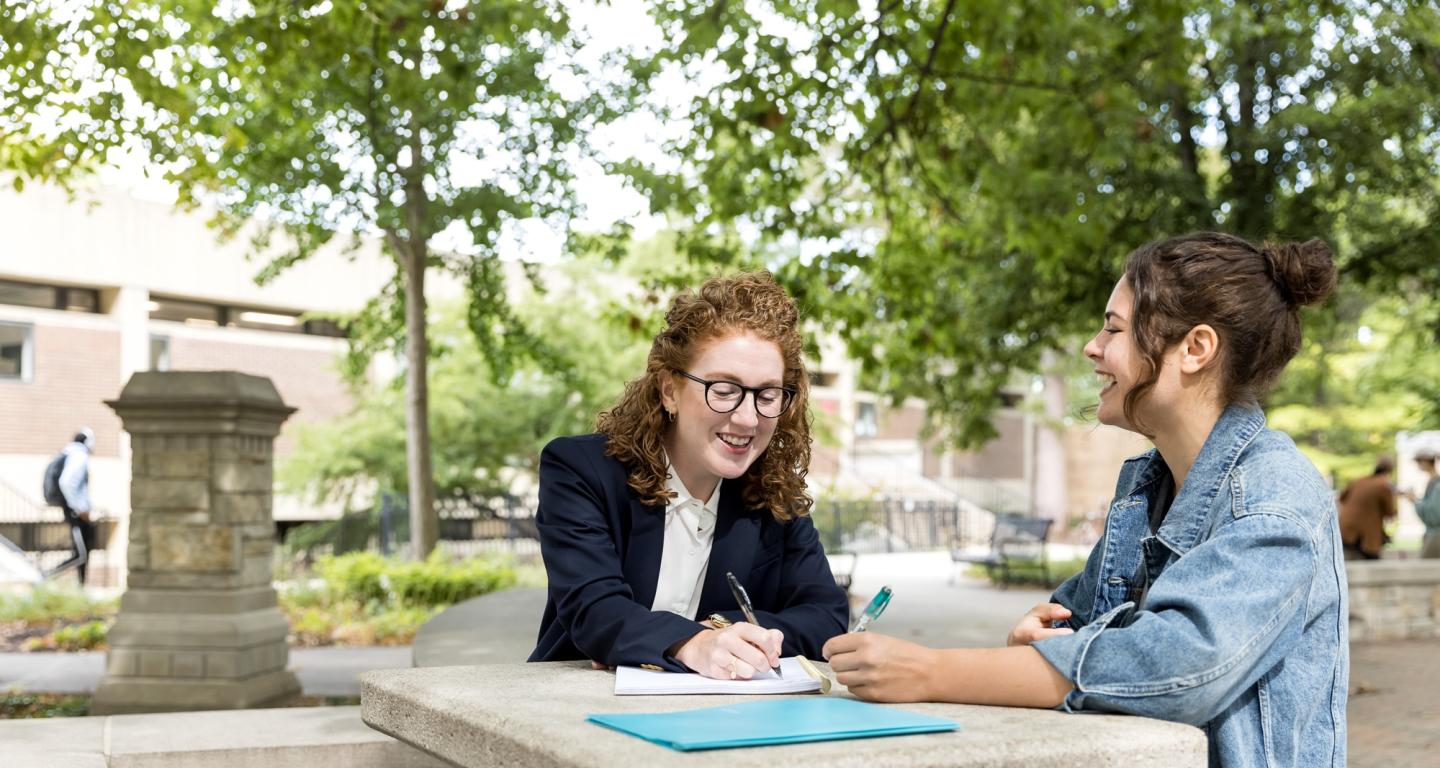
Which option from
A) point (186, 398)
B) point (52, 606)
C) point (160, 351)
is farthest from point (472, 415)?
point (186, 398)

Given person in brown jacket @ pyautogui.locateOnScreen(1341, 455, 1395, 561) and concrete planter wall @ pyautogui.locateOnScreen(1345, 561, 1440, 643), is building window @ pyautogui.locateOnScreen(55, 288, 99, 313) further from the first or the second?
concrete planter wall @ pyautogui.locateOnScreen(1345, 561, 1440, 643)

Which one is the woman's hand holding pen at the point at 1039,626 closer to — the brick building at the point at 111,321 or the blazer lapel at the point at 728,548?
the blazer lapel at the point at 728,548

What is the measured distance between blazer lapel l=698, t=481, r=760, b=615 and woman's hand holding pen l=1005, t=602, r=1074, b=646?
68 centimetres

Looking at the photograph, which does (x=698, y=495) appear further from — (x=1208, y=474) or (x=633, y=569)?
(x=1208, y=474)

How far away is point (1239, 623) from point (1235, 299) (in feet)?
1.80

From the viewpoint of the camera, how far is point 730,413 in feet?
8.50

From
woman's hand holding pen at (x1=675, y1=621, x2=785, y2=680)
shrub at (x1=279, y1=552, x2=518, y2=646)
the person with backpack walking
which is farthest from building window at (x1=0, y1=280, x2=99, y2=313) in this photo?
woman's hand holding pen at (x1=675, y1=621, x2=785, y2=680)

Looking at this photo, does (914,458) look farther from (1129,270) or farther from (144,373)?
(1129,270)

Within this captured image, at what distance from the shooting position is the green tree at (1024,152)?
9.66 metres

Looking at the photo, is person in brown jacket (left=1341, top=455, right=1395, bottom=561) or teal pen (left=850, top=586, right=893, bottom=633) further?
person in brown jacket (left=1341, top=455, right=1395, bottom=561)

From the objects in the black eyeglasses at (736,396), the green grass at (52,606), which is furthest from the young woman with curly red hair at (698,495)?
the green grass at (52,606)

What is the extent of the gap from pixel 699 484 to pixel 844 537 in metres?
23.3

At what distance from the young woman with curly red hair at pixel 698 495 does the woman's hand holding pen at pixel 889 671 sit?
488mm

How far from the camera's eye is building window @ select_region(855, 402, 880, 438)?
137 ft
